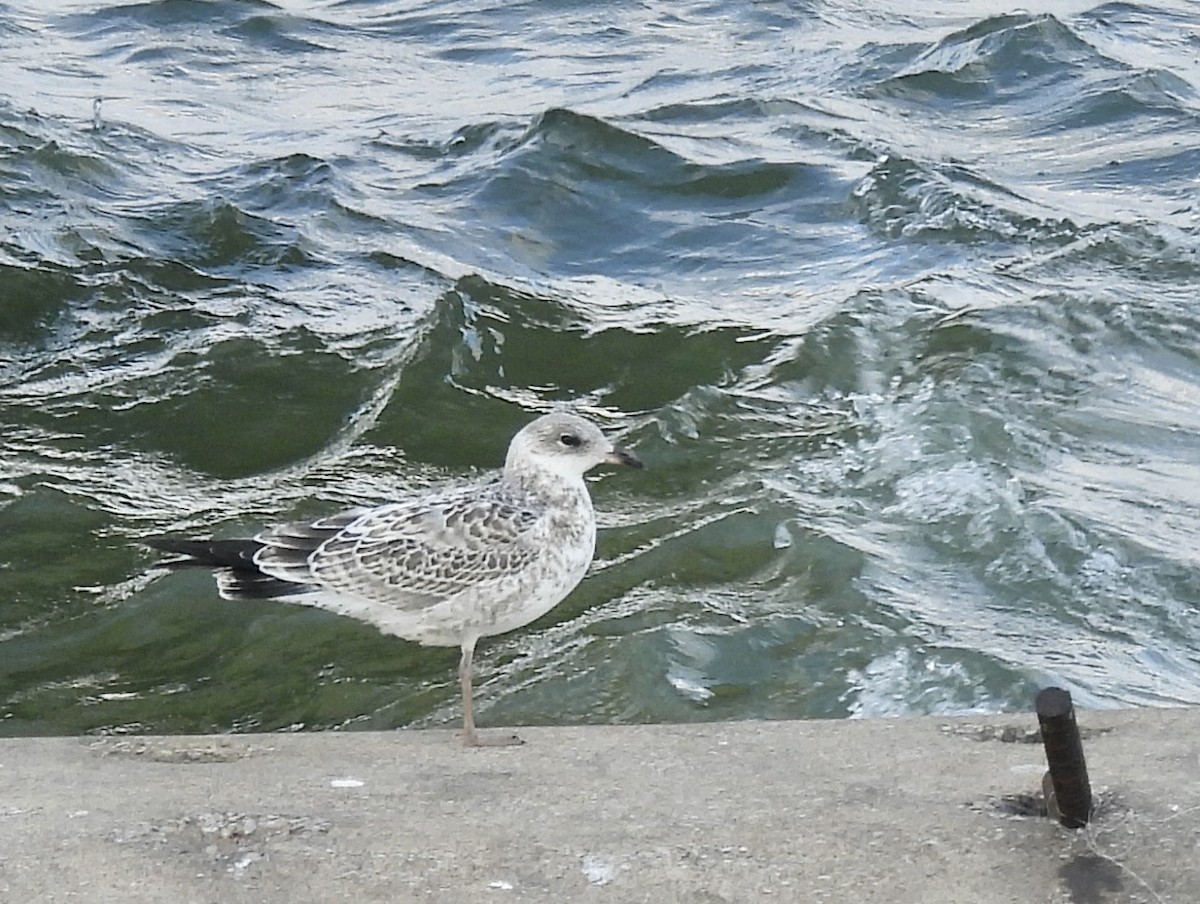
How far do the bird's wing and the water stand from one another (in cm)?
105

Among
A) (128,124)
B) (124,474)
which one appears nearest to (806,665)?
(124,474)

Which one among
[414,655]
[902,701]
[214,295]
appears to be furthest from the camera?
[214,295]

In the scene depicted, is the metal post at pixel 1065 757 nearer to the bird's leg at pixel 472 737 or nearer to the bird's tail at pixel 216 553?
the bird's leg at pixel 472 737

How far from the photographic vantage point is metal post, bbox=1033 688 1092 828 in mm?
3434

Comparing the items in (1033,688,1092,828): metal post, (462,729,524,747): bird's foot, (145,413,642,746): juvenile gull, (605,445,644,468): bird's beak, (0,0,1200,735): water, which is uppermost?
(1033,688,1092,828): metal post

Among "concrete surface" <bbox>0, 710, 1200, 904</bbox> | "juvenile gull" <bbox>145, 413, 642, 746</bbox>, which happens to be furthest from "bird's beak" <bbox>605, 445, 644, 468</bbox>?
"concrete surface" <bbox>0, 710, 1200, 904</bbox>

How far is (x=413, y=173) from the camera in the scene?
40.3 feet

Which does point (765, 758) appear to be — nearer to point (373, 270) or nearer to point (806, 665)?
point (806, 665)

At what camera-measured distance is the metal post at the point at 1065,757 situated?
11.3 feet

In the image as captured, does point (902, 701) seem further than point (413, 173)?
No

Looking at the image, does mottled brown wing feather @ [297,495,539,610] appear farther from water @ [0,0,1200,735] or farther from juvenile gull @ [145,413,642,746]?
water @ [0,0,1200,735]

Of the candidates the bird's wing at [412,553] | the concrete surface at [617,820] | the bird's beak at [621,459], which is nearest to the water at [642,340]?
the bird's beak at [621,459]

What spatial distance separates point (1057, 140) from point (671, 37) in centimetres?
403

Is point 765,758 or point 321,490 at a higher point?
point 765,758
